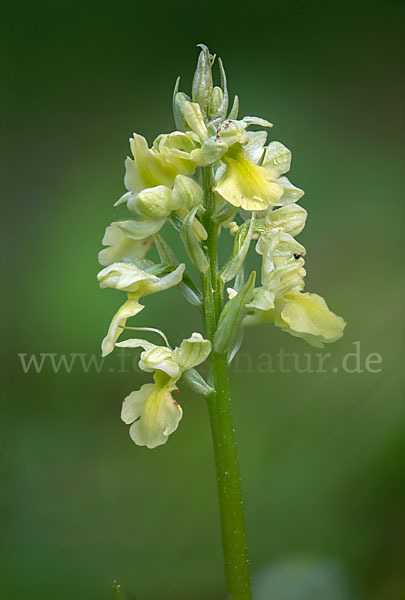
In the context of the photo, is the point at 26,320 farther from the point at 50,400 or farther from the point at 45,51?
the point at 45,51

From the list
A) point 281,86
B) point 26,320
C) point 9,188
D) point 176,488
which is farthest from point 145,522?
point 281,86

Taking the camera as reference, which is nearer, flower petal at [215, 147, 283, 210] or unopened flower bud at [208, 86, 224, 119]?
flower petal at [215, 147, 283, 210]

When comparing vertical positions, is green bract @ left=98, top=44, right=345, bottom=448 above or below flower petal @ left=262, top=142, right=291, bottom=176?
below

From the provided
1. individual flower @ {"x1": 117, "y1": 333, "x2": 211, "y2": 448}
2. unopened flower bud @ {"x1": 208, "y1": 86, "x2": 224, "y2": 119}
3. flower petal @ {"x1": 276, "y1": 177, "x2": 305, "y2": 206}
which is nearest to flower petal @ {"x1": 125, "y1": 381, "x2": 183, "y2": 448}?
individual flower @ {"x1": 117, "y1": 333, "x2": 211, "y2": 448}

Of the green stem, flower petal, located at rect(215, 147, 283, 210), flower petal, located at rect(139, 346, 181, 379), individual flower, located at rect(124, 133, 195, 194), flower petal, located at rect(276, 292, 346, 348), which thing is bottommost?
the green stem

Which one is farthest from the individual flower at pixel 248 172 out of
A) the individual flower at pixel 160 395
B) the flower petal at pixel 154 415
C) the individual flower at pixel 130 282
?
the flower petal at pixel 154 415

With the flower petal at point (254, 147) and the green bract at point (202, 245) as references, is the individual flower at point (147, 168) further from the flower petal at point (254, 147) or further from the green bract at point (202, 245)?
the flower petal at point (254, 147)

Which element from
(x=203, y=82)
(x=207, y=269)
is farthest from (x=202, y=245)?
(x=203, y=82)

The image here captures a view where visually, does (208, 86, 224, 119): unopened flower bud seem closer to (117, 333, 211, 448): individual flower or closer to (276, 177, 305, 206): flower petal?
(276, 177, 305, 206): flower petal
